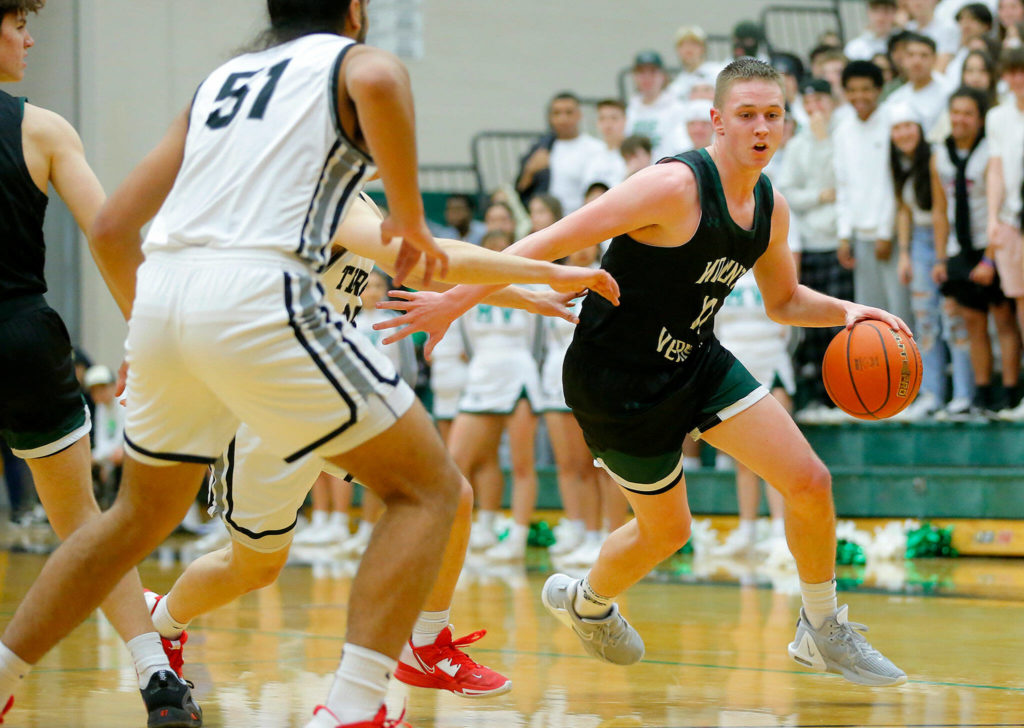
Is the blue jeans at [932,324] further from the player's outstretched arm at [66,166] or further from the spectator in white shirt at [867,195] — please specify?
the player's outstretched arm at [66,166]

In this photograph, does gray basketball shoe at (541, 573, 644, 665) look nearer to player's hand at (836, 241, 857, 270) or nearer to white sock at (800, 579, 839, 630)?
white sock at (800, 579, 839, 630)

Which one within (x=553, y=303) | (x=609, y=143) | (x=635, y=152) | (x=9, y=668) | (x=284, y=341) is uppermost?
(x=609, y=143)

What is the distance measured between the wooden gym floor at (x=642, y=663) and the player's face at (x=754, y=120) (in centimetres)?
177

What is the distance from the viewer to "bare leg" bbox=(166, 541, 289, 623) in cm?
411

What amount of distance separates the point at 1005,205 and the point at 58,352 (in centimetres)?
698

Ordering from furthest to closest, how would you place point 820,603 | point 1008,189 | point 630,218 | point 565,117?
1. point 565,117
2. point 1008,189
3. point 820,603
4. point 630,218

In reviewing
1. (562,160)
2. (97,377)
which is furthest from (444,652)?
(97,377)

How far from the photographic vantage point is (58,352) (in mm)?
3885

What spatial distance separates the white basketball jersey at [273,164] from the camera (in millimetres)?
2967

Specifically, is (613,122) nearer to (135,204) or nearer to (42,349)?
(42,349)

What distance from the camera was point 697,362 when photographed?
4562 millimetres

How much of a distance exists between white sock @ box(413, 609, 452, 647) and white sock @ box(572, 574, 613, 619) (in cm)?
72

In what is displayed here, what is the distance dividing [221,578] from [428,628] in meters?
0.68

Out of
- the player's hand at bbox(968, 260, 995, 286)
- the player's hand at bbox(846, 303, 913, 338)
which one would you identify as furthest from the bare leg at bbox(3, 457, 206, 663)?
the player's hand at bbox(968, 260, 995, 286)
